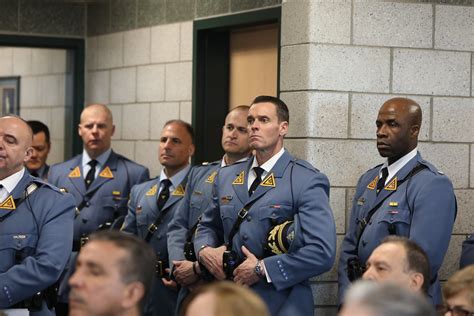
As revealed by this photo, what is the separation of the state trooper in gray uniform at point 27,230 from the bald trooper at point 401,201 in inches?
61.3

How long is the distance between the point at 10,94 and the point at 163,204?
131 inches

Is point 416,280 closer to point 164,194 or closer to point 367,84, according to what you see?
point 367,84

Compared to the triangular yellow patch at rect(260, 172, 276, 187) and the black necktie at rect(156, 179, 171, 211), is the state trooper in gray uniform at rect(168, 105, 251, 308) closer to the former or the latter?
the black necktie at rect(156, 179, 171, 211)

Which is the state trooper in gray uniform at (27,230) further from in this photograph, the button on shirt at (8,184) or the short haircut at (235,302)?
the short haircut at (235,302)

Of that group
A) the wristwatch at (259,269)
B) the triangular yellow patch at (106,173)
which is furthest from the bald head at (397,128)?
the triangular yellow patch at (106,173)

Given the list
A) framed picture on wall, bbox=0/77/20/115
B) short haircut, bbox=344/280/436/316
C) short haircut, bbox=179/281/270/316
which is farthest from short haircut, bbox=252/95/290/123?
framed picture on wall, bbox=0/77/20/115

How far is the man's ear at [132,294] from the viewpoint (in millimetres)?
3906

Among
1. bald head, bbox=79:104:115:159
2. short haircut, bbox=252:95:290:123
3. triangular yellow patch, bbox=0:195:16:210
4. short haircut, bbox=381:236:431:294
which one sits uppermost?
short haircut, bbox=252:95:290:123

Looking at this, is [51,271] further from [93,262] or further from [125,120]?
[125,120]

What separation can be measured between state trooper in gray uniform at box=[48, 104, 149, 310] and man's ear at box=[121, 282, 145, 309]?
11.8ft

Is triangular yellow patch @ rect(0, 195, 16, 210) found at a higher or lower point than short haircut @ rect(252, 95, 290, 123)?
lower

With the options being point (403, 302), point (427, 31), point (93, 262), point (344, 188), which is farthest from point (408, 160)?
point (403, 302)

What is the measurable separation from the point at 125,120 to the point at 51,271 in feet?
11.5

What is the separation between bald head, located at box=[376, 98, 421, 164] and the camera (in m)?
5.88
